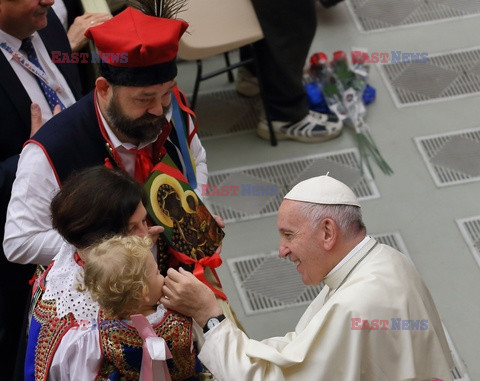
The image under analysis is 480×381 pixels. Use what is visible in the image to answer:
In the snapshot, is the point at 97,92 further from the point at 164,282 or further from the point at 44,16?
the point at 164,282

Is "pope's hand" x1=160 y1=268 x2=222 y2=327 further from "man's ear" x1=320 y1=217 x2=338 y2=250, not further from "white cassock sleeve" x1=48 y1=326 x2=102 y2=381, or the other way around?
"man's ear" x1=320 y1=217 x2=338 y2=250

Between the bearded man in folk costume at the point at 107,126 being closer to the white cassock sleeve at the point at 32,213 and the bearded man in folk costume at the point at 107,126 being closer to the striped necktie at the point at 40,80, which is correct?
the white cassock sleeve at the point at 32,213

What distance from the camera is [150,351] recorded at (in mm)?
2922

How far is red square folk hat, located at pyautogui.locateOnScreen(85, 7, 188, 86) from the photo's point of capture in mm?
3424

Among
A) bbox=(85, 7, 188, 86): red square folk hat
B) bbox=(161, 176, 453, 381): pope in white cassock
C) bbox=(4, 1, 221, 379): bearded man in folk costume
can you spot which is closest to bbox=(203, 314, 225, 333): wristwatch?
bbox=(161, 176, 453, 381): pope in white cassock

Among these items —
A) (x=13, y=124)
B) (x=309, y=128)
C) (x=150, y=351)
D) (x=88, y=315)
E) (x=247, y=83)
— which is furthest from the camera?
(x=247, y=83)

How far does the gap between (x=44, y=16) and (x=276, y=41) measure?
2189 mm

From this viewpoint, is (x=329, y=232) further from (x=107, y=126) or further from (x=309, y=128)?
(x=309, y=128)

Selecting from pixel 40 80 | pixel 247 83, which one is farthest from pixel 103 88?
pixel 247 83

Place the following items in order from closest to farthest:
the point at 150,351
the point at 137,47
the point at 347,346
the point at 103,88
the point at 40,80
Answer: the point at 150,351
the point at 347,346
the point at 137,47
the point at 103,88
the point at 40,80

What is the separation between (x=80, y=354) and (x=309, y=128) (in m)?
3.38

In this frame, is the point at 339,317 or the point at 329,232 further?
the point at 329,232

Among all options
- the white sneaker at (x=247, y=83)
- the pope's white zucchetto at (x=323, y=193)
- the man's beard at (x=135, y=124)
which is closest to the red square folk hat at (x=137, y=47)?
the man's beard at (x=135, y=124)

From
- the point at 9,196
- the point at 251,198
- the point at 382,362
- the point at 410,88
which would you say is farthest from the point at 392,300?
the point at 410,88
